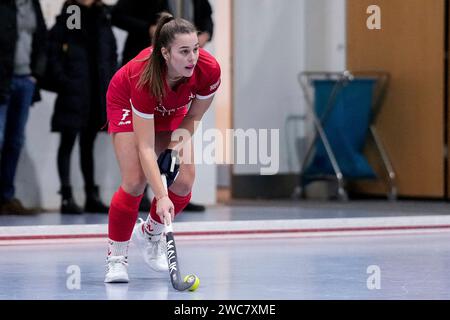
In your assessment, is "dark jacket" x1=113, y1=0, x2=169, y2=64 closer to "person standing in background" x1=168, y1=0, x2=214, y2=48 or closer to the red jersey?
"person standing in background" x1=168, y1=0, x2=214, y2=48

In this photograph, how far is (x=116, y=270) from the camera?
396 centimetres

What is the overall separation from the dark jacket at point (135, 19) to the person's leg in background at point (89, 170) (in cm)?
49

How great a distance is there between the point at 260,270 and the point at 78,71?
2.42 m

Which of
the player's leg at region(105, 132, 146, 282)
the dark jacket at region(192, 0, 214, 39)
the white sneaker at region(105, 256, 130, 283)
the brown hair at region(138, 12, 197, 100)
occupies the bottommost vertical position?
the white sneaker at region(105, 256, 130, 283)

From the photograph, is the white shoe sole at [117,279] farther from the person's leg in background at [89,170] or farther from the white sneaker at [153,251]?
the person's leg in background at [89,170]

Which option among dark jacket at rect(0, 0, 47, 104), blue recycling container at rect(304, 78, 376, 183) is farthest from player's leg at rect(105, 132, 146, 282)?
blue recycling container at rect(304, 78, 376, 183)

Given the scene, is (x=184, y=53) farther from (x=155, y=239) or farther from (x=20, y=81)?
(x=20, y=81)

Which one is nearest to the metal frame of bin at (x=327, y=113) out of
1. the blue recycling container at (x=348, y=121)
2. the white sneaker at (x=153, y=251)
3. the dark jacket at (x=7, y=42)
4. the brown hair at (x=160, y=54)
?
the blue recycling container at (x=348, y=121)

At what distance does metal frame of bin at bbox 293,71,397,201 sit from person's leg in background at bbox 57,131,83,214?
2221 millimetres

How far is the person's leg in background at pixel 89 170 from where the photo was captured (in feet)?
21.4

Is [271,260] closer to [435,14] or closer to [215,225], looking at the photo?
[215,225]

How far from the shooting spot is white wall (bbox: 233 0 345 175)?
828 cm

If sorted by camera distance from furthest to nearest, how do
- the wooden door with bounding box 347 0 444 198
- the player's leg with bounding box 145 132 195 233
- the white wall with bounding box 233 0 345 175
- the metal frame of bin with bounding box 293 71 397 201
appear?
1. the white wall with bounding box 233 0 345 175
2. the metal frame of bin with bounding box 293 71 397 201
3. the wooden door with bounding box 347 0 444 198
4. the player's leg with bounding box 145 132 195 233

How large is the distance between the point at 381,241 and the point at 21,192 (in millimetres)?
2388
